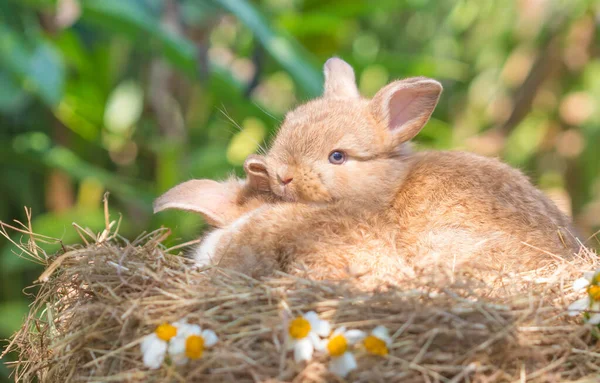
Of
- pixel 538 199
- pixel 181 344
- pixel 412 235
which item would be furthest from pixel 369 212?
pixel 181 344

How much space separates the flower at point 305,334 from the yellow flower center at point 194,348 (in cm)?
19

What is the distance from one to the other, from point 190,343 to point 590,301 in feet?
2.97

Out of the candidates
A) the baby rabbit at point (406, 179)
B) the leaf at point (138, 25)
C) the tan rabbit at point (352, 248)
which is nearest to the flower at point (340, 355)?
the tan rabbit at point (352, 248)

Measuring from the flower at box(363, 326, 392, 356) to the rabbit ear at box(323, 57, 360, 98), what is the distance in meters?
1.22

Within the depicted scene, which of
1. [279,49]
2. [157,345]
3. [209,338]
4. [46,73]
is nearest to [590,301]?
[209,338]

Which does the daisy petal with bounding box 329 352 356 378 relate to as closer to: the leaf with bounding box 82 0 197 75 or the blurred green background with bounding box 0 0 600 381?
the blurred green background with bounding box 0 0 600 381

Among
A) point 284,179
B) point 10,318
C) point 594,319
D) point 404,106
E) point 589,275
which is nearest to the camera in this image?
point 594,319

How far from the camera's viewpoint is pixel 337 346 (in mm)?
Result: 1450

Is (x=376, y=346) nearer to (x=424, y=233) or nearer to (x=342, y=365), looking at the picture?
(x=342, y=365)

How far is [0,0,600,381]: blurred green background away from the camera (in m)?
3.69

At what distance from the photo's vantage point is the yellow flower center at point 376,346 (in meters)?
1.45

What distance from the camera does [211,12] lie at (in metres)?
4.75

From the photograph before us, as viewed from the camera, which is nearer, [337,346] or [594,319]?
[337,346]

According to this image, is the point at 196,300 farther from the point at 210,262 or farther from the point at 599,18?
the point at 599,18
